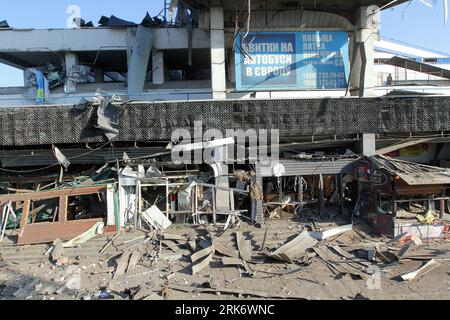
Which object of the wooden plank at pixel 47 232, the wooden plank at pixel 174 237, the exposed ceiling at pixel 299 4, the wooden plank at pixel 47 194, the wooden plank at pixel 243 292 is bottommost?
the wooden plank at pixel 243 292

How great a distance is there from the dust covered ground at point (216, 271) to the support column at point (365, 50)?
6.62m

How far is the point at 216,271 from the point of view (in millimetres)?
9859

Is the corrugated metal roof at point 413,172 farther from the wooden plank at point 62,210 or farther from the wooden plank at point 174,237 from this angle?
the wooden plank at point 62,210

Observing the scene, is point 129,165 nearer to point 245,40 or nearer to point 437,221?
point 245,40

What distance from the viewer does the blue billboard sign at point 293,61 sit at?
640 inches

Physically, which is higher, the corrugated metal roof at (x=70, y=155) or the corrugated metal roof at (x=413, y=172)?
the corrugated metal roof at (x=70, y=155)

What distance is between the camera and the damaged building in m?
11.3

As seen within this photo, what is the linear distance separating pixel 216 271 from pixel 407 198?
6459 mm

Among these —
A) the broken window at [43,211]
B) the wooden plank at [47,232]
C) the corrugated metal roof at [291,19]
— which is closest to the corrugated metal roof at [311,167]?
the corrugated metal roof at [291,19]

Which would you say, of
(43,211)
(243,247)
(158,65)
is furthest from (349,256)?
(158,65)

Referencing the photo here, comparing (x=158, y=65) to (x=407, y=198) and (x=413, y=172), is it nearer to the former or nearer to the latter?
(x=413, y=172)

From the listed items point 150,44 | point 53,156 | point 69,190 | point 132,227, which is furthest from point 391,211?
point 150,44

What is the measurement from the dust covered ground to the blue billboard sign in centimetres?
640

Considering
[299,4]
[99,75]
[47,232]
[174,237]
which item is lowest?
[174,237]
